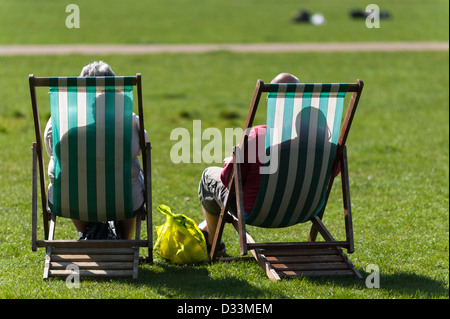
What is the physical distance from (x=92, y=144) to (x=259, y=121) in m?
6.85

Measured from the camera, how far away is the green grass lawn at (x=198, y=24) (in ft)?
73.8

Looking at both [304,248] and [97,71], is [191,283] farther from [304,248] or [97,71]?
[97,71]

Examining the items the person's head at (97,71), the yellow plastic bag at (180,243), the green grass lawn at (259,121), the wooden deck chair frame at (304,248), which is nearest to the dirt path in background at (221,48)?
the green grass lawn at (259,121)

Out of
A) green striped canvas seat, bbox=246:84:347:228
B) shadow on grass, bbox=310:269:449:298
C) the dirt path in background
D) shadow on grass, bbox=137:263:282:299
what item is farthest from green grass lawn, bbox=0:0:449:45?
shadow on grass, bbox=310:269:449:298

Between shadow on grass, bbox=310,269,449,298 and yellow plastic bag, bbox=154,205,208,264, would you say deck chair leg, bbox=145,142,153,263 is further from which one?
shadow on grass, bbox=310,269,449,298

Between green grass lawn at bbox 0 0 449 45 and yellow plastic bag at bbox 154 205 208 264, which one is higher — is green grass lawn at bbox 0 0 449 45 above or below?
above

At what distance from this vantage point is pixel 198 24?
26.7m

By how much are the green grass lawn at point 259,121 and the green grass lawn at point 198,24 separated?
508cm

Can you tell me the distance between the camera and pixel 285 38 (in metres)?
22.9

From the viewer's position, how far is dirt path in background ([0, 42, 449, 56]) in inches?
733

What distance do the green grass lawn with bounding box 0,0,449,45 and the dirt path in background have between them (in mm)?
1106

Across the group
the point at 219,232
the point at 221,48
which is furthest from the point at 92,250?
the point at 221,48
